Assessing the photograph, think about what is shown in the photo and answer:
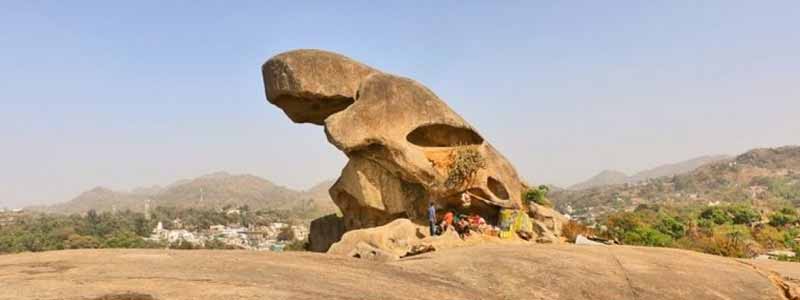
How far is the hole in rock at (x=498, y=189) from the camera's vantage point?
18281 mm

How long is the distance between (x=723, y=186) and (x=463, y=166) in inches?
5396

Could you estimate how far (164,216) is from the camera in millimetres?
101375

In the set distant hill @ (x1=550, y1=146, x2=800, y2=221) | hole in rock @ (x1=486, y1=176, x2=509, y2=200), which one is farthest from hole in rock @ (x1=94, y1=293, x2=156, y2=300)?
distant hill @ (x1=550, y1=146, x2=800, y2=221)

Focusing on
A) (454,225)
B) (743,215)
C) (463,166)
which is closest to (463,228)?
(454,225)

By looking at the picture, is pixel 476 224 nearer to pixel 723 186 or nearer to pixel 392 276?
pixel 392 276

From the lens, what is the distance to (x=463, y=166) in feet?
55.6

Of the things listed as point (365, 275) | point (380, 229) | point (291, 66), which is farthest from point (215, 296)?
point (291, 66)

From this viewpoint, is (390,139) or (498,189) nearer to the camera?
(390,139)

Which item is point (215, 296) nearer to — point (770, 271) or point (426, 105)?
point (770, 271)

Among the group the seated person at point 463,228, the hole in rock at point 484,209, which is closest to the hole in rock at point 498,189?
the hole in rock at point 484,209

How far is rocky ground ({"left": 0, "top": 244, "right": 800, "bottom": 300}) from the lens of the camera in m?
5.37

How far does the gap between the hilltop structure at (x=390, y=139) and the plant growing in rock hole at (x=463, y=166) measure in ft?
0.10

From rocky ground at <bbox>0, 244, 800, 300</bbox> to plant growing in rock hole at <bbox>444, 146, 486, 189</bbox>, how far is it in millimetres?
7091

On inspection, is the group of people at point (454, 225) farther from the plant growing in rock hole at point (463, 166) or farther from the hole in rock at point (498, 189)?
the hole in rock at point (498, 189)
